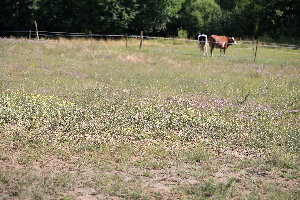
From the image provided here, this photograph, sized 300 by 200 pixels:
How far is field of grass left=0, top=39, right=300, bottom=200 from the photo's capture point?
236 inches

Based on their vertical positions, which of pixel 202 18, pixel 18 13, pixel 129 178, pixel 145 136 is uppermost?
pixel 202 18

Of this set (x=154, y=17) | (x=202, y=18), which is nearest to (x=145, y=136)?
(x=154, y=17)

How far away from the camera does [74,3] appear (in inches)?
1839

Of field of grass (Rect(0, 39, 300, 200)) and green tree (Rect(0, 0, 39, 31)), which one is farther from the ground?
green tree (Rect(0, 0, 39, 31))

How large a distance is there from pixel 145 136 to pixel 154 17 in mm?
40516

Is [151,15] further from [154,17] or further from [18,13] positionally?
[18,13]

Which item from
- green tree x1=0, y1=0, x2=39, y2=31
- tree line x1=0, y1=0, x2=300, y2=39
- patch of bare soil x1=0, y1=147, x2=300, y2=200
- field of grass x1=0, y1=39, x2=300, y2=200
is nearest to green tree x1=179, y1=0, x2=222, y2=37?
tree line x1=0, y1=0, x2=300, y2=39

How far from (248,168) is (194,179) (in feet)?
3.90

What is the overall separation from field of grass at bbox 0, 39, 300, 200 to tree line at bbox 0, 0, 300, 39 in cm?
2871

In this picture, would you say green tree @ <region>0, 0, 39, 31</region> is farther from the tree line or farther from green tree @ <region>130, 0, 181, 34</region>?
green tree @ <region>130, 0, 181, 34</region>

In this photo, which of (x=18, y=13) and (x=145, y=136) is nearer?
(x=145, y=136)

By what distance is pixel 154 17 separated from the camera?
47.3m

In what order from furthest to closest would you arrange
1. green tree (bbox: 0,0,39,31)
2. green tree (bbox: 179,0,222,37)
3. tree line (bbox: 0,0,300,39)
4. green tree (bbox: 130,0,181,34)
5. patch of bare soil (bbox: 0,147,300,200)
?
green tree (bbox: 179,0,222,37) < green tree (bbox: 130,0,181,34) < tree line (bbox: 0,0,300,39) < green tree (bbox: 0,0,39,31) < patch of bare soil (bbox: 0,147,300,200)

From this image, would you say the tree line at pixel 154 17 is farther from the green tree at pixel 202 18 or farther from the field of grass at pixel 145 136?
the field of grass at pixel 145 136
